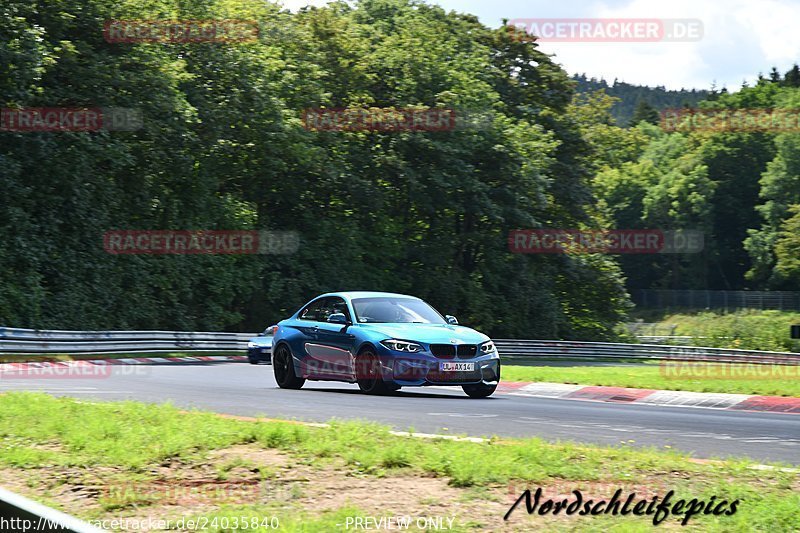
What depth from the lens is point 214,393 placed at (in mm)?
17672

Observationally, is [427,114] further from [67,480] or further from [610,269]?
[67,480]

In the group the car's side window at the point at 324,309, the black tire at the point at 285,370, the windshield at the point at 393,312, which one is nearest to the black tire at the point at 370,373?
the windshield at the point at 393,312

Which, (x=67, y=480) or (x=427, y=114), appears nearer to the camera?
(x=67, y=480)

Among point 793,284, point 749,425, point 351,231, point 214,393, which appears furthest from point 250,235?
point 793,284

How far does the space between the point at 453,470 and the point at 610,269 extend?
52.7m

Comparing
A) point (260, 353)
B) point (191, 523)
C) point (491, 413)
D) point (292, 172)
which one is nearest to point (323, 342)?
point (491, 413)

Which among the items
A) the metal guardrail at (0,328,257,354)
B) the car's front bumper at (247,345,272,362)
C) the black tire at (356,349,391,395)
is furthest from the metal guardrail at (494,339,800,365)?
the black tire at (356,349,391,395)

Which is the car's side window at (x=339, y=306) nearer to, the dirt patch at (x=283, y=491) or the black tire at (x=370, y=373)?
the black tire at (x=370, y=373)

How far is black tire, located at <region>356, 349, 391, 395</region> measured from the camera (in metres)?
16.8

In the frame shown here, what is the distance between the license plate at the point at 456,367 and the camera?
53.9ft

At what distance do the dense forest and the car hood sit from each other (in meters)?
20.8

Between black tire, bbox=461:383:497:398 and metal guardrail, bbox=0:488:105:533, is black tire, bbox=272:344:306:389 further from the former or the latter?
metal guardrail, bbox=0:488:105:533

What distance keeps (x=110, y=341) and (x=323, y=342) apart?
19.6 m

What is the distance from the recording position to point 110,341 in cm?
3559
